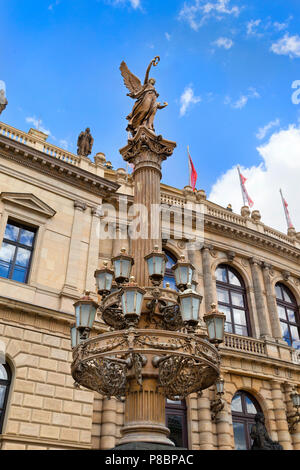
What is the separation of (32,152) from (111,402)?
10496 mm

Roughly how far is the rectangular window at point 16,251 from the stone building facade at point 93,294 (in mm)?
42

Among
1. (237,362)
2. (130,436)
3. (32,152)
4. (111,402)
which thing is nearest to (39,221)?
(32,152)

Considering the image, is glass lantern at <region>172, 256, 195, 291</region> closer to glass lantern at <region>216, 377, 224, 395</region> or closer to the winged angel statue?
the winged angel statue

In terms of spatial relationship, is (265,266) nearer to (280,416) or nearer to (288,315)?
(288,315)

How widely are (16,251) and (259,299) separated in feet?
42.6

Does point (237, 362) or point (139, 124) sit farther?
point (237, 362)

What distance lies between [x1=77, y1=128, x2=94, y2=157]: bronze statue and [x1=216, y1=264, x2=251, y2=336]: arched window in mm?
9277

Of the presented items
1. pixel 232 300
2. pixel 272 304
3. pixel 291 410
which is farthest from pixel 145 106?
pixel 291 410

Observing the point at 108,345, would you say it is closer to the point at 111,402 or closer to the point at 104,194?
the point at 111,402

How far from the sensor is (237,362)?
65.0 feet

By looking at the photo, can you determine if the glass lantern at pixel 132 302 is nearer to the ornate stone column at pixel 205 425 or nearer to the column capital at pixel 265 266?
the ornate stone column at pixel 205 425

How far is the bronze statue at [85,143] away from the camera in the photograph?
70.5 feet

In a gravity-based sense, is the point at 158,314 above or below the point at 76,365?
above

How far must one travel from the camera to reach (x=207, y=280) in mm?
21750
